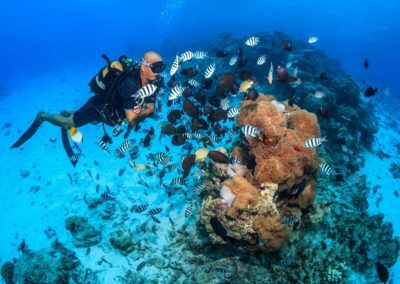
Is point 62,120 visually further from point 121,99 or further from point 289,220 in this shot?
point 289,220

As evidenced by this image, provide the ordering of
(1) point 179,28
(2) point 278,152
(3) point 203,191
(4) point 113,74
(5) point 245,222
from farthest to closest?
(1) point 179,28 → (3) point 203,191 → (4) point 113,74 → (2) point 278,152 → (5) point 245,222

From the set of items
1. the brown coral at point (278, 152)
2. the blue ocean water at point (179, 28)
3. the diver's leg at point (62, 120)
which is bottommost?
the blue ocean water at point (179, 28)

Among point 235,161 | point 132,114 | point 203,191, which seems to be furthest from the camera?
point 203,191

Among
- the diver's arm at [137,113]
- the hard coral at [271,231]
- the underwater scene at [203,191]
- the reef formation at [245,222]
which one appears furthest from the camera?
the diver's arm at [137,113]

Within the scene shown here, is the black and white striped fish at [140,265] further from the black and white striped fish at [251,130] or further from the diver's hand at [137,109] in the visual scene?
the black and white striped fish at [251,130]

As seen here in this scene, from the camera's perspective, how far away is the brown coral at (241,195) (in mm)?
4852

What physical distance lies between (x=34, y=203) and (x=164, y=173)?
17.2 feet

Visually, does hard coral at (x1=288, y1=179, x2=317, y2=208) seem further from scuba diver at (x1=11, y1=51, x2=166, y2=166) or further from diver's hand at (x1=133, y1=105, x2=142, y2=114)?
diver's hand at (x1=133, y1=105, x2=142, y2=114)

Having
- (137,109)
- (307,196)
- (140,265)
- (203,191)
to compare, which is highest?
(137,109)

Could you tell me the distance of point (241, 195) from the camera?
16.2 feet

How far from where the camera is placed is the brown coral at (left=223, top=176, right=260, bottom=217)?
15.9 ft

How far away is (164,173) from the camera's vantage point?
10.2 meters

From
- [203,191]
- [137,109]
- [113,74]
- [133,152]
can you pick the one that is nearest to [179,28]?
[133,152]

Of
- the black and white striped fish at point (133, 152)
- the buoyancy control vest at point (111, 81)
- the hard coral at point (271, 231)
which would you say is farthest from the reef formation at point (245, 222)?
the buoyancy control vest at point (111, 81)
